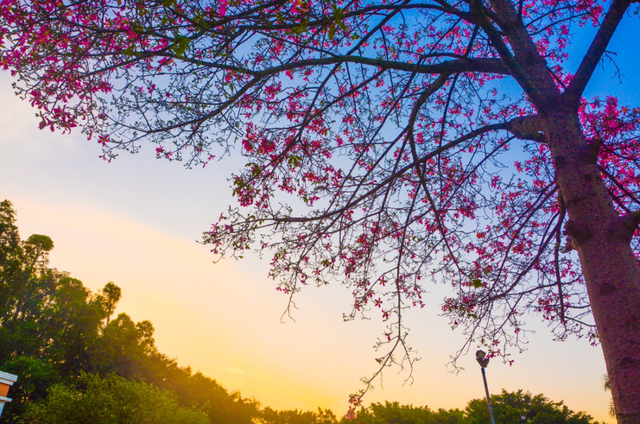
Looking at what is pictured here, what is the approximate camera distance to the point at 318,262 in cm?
577

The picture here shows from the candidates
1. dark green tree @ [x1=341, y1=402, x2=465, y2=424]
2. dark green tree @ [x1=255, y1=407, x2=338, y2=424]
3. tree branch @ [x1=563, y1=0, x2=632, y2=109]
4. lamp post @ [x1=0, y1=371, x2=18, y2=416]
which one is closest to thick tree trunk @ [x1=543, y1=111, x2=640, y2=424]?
tree branch @ [x1=563, y1=0, x2=632, y2=109]

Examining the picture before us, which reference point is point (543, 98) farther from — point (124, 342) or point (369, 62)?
point (124, 342)

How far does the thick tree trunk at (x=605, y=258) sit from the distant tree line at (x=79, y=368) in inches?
930

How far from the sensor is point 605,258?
2975mm

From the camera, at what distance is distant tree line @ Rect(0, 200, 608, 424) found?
69.2ft

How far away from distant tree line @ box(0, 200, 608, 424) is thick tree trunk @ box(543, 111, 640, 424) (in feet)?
77.5

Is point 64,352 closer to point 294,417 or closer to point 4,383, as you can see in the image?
point 4,383

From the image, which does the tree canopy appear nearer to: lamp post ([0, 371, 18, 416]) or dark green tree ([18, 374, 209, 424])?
dark green tree ([18, 374, 209, 424])

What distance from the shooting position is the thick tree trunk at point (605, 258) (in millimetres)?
2658

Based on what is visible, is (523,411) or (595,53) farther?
(523,411)

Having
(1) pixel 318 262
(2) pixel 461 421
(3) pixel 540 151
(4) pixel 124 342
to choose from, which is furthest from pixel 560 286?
(4) pixel 124 342

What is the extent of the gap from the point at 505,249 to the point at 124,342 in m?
36.2

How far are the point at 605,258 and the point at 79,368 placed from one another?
1323 inches

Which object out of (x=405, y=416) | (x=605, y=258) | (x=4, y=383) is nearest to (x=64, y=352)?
(x=4, y=383)
